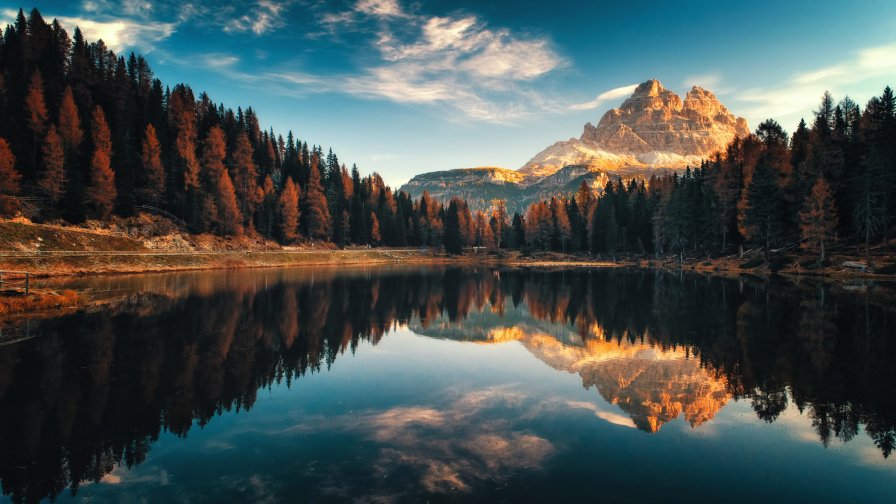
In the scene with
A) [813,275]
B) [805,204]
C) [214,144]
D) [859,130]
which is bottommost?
[813,275]

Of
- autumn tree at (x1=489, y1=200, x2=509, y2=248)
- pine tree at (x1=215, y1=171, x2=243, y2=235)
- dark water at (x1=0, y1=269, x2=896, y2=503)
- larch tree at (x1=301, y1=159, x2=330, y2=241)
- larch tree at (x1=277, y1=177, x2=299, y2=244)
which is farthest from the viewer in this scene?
autumn tree at (x1=489, y1=200, x2=509, y2=248)

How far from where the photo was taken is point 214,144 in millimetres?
102812

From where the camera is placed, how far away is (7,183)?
60.2 m

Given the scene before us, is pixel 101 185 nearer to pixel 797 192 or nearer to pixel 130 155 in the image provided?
pixel 130 155

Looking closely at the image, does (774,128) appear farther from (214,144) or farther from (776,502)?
(214,144)

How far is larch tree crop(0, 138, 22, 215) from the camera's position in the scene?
5769 cm

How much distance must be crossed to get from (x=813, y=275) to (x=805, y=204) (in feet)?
36.1

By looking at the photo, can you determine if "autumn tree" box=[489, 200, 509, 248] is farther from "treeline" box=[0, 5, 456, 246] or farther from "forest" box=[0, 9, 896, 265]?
"treeline" box=[0, 5, 456, 246]

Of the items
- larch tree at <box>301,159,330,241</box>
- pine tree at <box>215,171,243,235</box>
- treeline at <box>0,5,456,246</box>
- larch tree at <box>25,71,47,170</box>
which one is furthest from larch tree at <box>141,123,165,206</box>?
larch tree at <box>301,159,330,241</box>

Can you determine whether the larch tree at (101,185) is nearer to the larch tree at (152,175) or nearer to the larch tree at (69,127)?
the larch tree at (69,127)

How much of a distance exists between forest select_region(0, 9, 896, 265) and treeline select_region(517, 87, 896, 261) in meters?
0.27

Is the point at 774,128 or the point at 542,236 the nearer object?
the point at 774,128

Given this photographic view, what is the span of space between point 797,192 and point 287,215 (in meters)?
105

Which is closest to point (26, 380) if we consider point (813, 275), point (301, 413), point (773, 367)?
point (301, 413)
